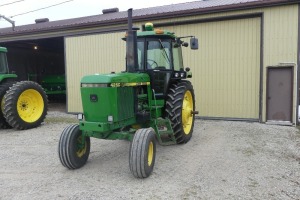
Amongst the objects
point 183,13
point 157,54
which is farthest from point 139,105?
point 183,13

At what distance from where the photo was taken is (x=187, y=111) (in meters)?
6.57

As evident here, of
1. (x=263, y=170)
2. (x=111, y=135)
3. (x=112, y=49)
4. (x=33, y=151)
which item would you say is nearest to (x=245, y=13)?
(x=112, y=49)

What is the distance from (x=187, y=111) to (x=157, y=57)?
57.4 inches

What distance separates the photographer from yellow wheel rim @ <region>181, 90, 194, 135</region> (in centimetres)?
642

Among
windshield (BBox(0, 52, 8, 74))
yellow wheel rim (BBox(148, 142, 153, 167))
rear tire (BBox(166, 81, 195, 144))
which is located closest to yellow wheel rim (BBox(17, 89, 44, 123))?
windshield (BBox(0, 52, 8, 74))

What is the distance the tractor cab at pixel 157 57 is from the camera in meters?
5.81

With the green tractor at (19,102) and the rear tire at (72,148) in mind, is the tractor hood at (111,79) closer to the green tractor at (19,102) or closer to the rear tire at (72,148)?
the rear tire at (72,148)

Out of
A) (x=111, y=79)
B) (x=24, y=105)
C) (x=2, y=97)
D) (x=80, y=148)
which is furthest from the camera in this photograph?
(x=24, y=105)

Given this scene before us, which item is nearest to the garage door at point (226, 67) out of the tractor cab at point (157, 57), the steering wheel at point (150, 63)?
the tractor cab at point (157, 57)

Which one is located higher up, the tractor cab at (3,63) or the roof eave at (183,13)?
the roof eave at (183,13)

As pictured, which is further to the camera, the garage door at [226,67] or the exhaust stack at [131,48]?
the garage door at [226,67]

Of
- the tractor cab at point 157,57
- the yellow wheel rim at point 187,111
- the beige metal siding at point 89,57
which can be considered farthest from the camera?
the beige metal siding at point 89,57

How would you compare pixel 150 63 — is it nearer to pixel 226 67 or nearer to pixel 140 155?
pixel 140 155

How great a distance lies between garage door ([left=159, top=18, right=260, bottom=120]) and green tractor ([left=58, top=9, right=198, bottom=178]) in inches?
98.3
